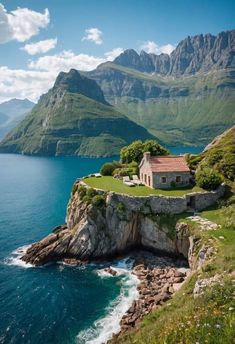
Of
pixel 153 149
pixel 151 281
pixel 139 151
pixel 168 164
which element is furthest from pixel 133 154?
pixel 151 281

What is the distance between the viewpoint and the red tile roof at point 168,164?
63.7m

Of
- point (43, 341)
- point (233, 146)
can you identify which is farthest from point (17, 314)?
point (233, 146)

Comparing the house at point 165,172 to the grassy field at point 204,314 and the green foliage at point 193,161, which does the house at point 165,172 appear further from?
the grassy field at point 204,314

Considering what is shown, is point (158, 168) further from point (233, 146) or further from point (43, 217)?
point (43, 217)

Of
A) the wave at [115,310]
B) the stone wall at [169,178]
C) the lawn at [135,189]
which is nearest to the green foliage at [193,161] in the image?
the stone wall at [169,178]

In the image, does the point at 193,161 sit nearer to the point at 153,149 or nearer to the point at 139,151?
the point at 153,149

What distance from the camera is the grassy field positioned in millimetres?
20656

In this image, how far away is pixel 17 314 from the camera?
41781 mm

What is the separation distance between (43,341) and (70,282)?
13721 millimetres

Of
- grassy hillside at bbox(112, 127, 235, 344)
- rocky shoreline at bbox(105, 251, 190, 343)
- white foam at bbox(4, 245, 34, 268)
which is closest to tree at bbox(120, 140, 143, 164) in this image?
grassy hillside at bbox(112, 127, 235, 344)

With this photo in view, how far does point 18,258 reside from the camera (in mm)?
59500

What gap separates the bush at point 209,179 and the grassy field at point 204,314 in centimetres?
1393

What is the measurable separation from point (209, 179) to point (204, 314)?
38.9 metres

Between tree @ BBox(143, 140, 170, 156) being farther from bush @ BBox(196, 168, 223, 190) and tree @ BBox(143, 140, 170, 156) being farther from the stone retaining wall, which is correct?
the stone retaining wall
